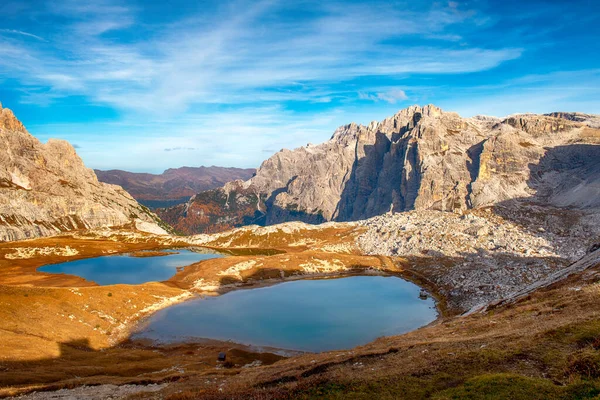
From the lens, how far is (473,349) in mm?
25328

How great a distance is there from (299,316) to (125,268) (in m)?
89.0

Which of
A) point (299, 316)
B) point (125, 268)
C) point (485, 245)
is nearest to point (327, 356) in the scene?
point (299, 316)

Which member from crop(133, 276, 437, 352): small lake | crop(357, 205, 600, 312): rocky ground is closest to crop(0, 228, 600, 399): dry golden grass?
crop(133, 276, 437, 352): small lake

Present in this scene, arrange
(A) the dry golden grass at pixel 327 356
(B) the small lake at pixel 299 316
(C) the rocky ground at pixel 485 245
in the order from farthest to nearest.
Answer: (C) the rocky ground at pixel 485 245 < (B) the small lake at pixel 299 316 < (A) the dry golden grass at pixel 327 356

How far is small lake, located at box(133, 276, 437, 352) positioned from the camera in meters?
64.3

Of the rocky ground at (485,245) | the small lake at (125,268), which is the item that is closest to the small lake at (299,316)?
the rocky ground at (485,245)

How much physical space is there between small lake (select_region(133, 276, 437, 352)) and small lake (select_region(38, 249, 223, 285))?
39.1m

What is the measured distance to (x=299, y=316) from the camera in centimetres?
7694

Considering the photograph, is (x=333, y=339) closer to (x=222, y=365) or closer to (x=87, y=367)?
(x=222, y=365)

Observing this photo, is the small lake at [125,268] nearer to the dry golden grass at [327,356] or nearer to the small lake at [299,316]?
the dry golden grass at [327,356]

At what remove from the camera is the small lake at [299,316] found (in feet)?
211

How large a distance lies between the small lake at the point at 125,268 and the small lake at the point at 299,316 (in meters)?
39.1

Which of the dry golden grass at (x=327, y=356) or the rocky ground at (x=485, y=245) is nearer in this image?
the dry golden grass at (x=327, y=356)

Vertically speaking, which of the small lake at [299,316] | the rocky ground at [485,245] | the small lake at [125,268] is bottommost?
the small lake at [299,316]
